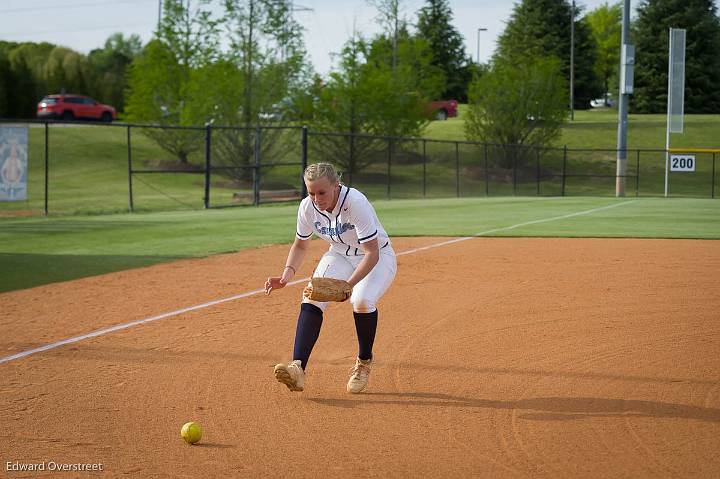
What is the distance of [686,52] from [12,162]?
64.8 metres

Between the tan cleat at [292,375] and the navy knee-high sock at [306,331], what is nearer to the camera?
the tan cleat at [292,375]

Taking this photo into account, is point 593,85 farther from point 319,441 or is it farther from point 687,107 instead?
point 319,441

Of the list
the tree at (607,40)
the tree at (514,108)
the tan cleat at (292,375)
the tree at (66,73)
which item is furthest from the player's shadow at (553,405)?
the tree at (607,40)

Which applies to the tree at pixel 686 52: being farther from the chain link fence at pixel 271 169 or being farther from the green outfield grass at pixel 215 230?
the green outfield grass at pixel 215 230

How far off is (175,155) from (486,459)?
4433 centimetres

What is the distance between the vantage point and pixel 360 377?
6363mm

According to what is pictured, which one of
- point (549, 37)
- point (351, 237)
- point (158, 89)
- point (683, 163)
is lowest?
point (351, 237)

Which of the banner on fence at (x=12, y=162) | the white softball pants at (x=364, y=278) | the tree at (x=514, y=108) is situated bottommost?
the white softball pants at (x=364, y=278)

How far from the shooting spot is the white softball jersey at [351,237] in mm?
6172

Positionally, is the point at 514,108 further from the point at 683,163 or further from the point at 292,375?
the point at 292,375

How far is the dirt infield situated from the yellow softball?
71 mm

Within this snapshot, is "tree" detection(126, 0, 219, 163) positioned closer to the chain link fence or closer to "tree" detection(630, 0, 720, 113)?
the chain link fence

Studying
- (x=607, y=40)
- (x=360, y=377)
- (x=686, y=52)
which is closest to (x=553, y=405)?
(x=360, y=377)

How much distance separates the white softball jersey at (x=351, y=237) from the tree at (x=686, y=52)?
7247 centimetres
